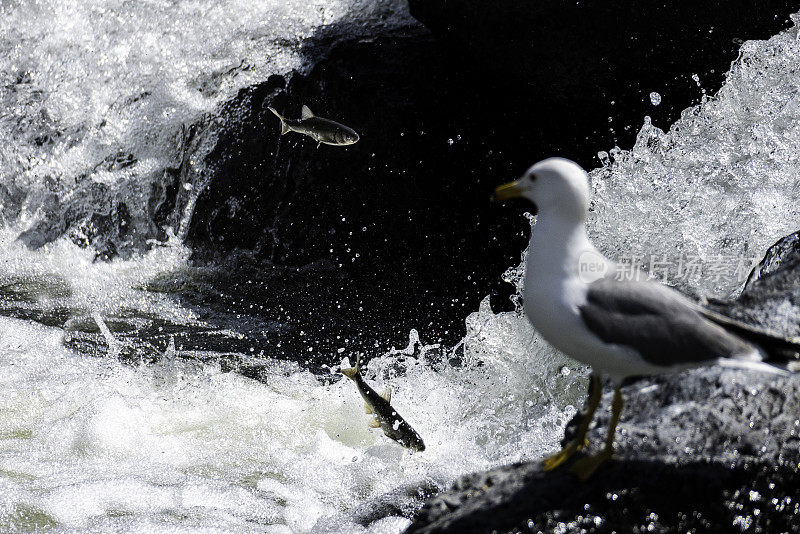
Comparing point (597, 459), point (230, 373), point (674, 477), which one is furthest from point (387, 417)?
point (674, 477)

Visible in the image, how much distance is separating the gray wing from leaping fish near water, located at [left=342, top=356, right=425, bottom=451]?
1.94m

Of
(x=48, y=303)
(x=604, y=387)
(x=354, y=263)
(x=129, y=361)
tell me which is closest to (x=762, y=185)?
(x=604, y=387)

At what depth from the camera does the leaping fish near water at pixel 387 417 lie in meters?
4.07

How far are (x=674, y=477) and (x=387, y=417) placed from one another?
186 centimetres

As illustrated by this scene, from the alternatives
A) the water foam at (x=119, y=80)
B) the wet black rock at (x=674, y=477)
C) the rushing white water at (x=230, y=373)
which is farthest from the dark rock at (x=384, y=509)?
the water foam at (x=119, y=80)

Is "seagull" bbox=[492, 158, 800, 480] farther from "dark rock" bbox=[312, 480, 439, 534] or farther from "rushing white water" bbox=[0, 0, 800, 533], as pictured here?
"rushing white water" bbox=[0, 0, 800, 533]

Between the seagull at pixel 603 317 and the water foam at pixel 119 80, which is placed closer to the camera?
the seagull at pixel 603 317

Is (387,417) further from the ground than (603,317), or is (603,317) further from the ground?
(603,317)

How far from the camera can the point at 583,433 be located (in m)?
2.53

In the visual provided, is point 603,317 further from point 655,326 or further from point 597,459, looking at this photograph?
point 597,459

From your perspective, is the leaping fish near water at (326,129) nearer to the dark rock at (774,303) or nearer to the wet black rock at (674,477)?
the dark rock at (774,303)

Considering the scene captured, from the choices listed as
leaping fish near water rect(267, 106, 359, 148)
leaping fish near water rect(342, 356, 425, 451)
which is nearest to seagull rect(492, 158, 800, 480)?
leaping fish near water rect(342, 356, 425, 451)

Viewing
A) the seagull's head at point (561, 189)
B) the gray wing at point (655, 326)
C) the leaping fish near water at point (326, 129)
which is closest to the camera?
the gray wing at point (655, 326)

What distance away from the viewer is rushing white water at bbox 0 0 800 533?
13.1ft
